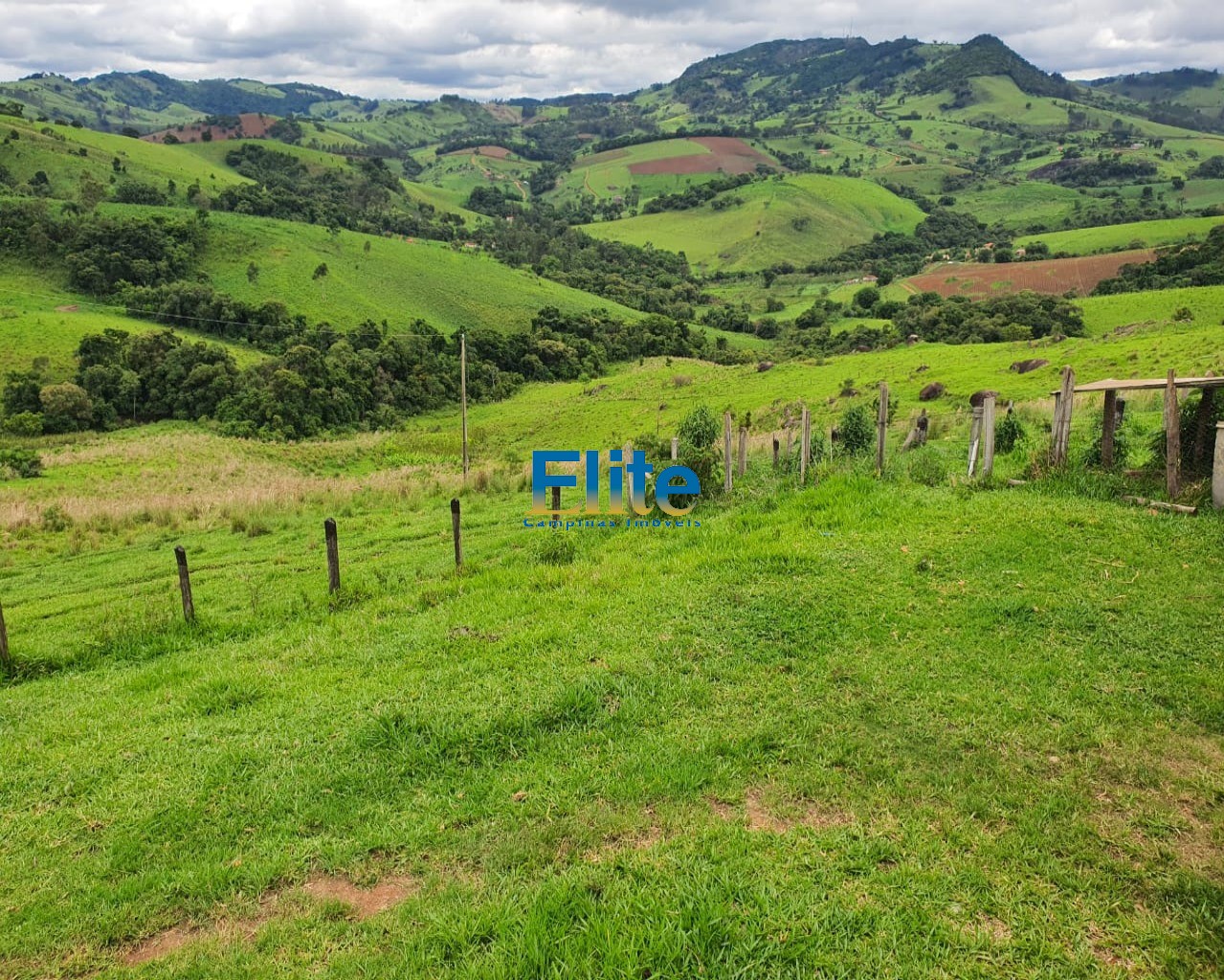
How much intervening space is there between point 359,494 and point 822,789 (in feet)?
68.9

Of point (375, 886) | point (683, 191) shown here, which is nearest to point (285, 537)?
point (375, 886)

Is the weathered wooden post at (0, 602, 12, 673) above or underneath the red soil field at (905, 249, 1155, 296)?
underneath

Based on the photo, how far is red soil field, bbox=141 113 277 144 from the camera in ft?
540

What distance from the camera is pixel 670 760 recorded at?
611 cm

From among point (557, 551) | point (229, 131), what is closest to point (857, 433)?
point (557, 551)

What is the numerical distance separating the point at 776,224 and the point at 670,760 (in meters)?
151

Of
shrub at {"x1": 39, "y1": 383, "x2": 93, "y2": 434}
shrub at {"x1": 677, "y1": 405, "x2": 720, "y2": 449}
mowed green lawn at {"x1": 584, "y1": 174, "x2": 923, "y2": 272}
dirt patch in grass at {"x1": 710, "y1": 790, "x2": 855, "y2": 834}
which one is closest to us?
dirt patch in grass at {"x1": 710, "y1": 790, "x2": 855, "y2": 834}

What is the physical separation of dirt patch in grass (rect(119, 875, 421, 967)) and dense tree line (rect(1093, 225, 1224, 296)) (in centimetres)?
8140

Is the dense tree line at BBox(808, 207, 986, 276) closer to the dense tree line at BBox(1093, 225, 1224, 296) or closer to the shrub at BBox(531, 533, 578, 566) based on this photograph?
the dense tree line at BBox(1093, 225, 1224, 296)

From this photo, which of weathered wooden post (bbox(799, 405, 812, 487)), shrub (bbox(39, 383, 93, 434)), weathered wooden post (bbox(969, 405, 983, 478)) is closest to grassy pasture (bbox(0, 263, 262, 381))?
shrub (bbox(39, 383, 93, 434))

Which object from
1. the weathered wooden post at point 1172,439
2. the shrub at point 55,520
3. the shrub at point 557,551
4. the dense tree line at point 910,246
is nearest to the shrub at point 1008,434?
the weathered wooden post at point 1172,439

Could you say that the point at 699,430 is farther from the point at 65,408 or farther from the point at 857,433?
the point at 65,408

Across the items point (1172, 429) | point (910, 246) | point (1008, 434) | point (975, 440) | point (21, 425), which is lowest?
point (21, 425)

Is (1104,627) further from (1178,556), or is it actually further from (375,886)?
(375,886)
